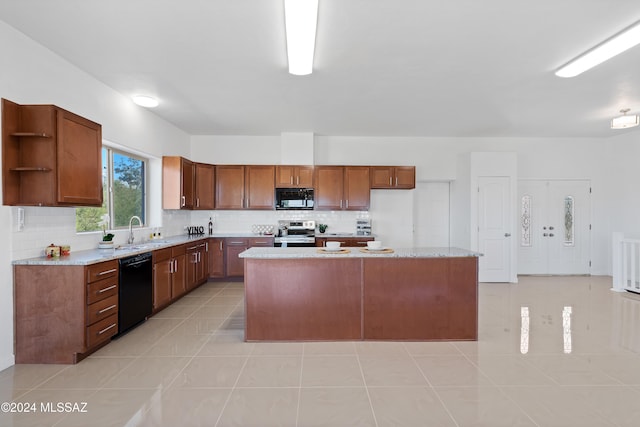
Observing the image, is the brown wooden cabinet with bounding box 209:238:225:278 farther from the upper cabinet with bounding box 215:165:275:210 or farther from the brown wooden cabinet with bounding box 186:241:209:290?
the upper cabinet with bounding box 215:165:275:210

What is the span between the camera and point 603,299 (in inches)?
208

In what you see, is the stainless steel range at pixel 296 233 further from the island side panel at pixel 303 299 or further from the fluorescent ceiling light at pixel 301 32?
the fluorescent ceiling light at pixel 301 32

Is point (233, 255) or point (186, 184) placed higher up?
point (186, 184)

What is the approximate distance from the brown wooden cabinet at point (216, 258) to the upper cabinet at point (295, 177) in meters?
1.59

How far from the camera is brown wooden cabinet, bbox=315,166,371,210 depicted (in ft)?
21.9

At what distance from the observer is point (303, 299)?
3.55 metres

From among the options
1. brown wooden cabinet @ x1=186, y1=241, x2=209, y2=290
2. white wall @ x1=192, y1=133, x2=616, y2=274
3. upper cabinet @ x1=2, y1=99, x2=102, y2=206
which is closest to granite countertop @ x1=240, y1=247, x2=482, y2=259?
upper cabinet @ x1=2, y1=99, x2=102, y2=206

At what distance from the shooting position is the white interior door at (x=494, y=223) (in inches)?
258

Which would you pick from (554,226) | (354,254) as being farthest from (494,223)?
(354,254)

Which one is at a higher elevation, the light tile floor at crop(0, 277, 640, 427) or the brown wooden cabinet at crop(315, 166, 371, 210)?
the brown wooden cabinet at crop(315, 166, 371, 210)

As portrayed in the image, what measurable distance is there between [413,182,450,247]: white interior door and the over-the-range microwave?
91.9 inches

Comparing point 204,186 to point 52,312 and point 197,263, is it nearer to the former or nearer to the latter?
point 197,263

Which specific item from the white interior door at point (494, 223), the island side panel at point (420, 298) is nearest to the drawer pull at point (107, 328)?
the island side panel at point (420, 298)

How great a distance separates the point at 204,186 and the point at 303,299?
3.91 m
